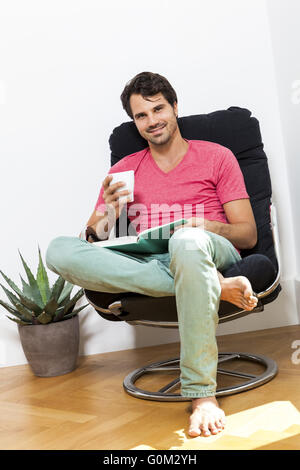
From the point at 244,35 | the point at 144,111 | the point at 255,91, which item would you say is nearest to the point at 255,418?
the point at 144,111

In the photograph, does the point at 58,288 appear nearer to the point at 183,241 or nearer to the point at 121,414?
the point at 121,414

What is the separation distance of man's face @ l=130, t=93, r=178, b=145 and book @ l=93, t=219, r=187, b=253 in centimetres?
47

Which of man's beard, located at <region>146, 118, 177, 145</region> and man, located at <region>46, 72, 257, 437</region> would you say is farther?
man's beard, located at <region>146, 118, 177, 145</region>

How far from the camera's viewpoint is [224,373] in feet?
6.46

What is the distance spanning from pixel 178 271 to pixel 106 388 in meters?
0.74

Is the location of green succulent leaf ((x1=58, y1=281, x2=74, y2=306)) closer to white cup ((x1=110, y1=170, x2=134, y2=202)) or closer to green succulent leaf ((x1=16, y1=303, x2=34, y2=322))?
green succulent leaf ((x1=16, y1=303, x2=34, y2=322))

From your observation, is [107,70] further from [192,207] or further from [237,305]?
[237,305]

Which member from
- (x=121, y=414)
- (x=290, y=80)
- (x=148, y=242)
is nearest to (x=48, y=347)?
(x=121, y=414)

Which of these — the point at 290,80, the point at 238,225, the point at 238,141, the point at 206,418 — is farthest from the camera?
the point at 290,80

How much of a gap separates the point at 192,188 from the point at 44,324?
89 centimetres

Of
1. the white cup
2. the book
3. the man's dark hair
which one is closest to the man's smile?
the man's dark hair

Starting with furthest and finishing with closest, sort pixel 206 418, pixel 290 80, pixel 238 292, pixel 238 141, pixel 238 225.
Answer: pixel 290 80, pixel 238 141, pixel 238 225, pixel 238 292, pixel 206 418

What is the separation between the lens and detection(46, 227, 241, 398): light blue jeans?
1.50 metres

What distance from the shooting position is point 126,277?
1.65 meters
